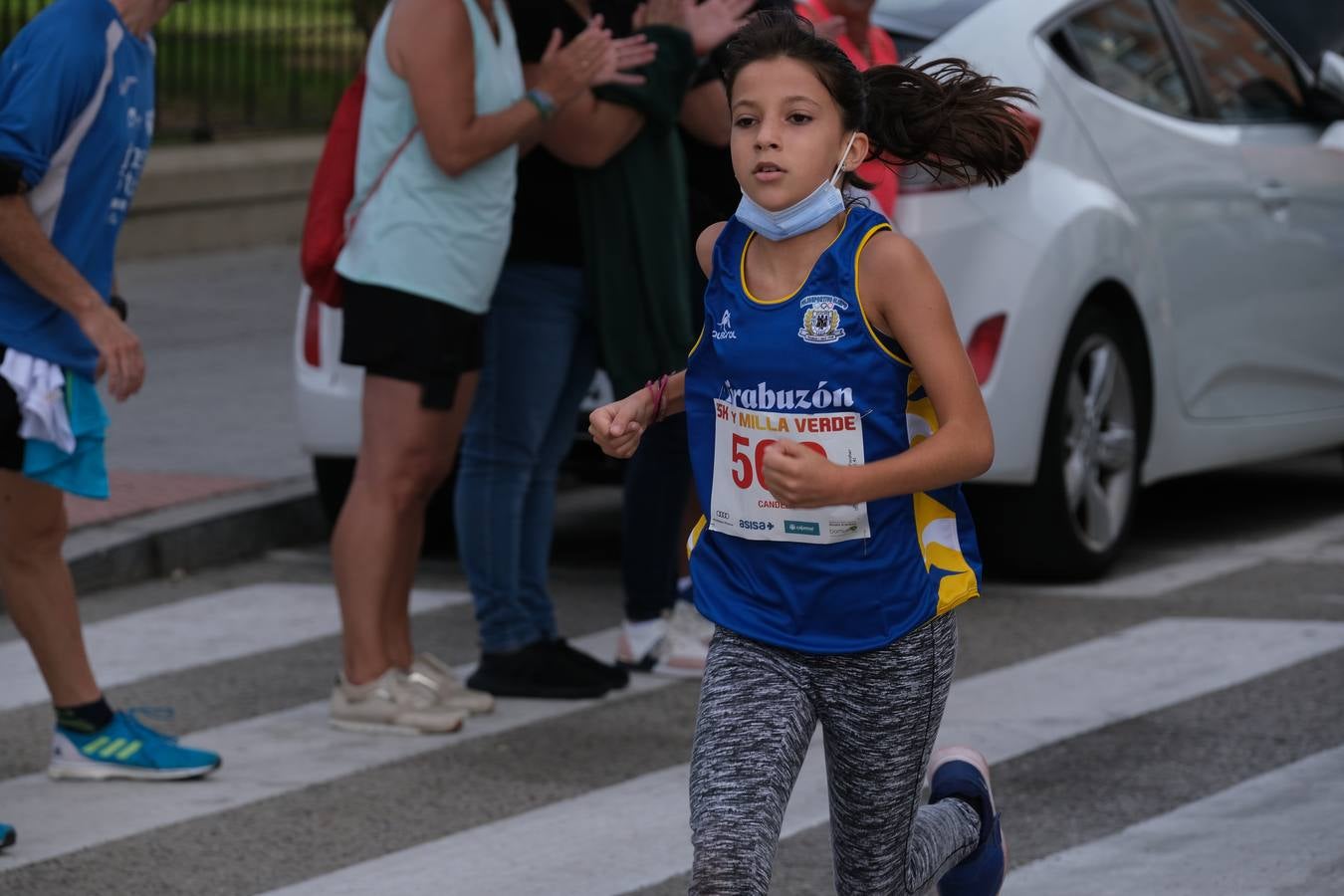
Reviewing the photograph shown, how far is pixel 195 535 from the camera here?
7660 mm

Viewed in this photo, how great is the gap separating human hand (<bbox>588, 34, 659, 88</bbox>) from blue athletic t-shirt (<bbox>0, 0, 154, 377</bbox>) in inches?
39.7

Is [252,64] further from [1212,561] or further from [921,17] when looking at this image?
[1212,561]

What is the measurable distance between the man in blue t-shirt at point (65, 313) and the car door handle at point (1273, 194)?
12.5 ft

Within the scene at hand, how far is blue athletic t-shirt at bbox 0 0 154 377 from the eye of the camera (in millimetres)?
4848

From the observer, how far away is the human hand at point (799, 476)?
3.12 m

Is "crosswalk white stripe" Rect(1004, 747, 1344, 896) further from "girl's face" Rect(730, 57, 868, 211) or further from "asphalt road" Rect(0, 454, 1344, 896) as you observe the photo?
"girl's face" Rect(730, 57, 868, 211)

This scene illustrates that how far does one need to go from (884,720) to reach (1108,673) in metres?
2.72

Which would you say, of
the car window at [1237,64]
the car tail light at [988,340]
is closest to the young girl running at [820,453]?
the car tail light at [988,340]

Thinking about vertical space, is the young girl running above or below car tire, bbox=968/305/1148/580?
above

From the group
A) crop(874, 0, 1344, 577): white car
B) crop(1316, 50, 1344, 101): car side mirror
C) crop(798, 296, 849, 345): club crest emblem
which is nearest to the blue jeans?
crop(874, 0, 1344, 577): white car

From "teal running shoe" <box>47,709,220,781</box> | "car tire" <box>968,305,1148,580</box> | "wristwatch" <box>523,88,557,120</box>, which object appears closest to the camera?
"teal running shoe" <box>47,709,220,781</box>

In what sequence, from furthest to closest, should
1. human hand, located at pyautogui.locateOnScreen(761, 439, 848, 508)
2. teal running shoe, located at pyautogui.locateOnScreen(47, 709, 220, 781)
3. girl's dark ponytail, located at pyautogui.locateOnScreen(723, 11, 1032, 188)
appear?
teal running shoe, located at pyautogui.locateOnScreen(47, 709, 220, 781)
girl's dark ponytail, located at pyautogui.locateOnScreen(723, 11, 1032, 188)
human hand, located at pyautogui.locateOnScreen(761, 439, 848, 508)

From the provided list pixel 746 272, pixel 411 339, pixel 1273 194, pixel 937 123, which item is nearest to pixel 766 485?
pixel 746 272

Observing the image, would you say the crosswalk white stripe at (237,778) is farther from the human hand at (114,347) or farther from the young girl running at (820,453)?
the young girl running at (820,453)
